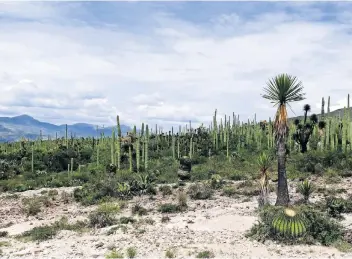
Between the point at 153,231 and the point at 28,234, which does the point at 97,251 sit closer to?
the point at 153,231

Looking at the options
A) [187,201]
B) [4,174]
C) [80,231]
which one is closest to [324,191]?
[187,201]

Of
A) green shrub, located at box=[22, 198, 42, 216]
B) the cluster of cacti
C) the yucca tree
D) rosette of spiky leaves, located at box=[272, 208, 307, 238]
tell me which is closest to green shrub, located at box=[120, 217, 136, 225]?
the yucca tree

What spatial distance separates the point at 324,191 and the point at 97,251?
11421 millimetres

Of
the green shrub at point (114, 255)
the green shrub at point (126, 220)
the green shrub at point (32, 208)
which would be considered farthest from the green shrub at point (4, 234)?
the green shrub at point (114, 255)

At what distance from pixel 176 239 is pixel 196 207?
4.95 metres

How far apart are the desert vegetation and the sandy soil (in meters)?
0.03

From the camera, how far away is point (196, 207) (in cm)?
1834

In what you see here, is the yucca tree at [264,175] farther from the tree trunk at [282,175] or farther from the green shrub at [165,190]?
the green shrub at [165,190]

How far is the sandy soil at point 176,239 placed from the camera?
40.4 ft

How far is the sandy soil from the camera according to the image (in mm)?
12305

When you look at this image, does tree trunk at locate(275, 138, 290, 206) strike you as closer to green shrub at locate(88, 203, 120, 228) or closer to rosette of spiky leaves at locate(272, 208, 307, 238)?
rosette of spiky leaves at locate(272, 208, 307, 238)

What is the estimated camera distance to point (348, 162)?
26.1 meters

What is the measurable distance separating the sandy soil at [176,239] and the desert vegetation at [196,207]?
0.03 m

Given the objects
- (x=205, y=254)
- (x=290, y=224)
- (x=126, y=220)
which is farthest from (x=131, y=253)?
(x=290, y=224)
